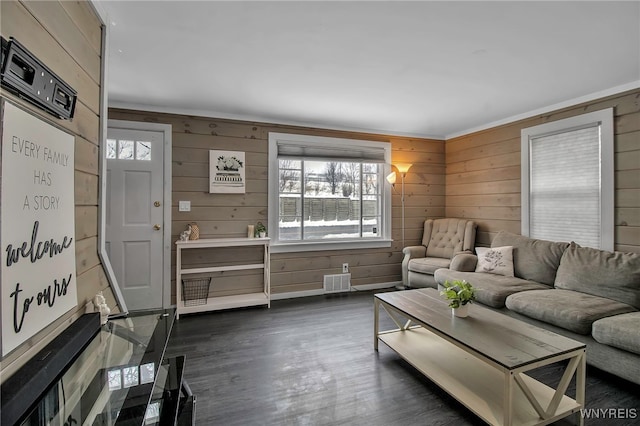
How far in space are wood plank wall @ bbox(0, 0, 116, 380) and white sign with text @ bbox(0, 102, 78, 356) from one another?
0.06 metres

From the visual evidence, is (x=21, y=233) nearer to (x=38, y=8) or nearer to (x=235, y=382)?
(x=38, y=8)

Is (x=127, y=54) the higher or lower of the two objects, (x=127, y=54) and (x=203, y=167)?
the higher

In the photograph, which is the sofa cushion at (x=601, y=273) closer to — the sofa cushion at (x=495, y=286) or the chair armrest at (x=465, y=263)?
the sofa cushion at (x=495, y=286)

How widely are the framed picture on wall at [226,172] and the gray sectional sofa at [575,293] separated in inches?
106

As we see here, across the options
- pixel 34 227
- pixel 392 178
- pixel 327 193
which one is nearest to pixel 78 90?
pixel 34 227

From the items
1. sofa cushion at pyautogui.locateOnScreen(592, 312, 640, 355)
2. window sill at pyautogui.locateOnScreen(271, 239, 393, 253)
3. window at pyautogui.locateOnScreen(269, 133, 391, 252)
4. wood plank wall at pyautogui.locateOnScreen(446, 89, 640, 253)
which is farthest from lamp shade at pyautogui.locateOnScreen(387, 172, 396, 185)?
sofa cushion at pyautogui.locateOnScreen(592, 312, 640, 355)

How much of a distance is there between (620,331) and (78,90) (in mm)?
3430

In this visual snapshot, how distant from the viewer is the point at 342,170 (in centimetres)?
445

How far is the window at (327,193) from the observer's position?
4.07m

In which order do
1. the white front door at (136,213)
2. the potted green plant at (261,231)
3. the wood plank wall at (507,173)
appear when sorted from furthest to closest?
1. the potted green plant at (261,231)
2. the white front door at (136,213)
3. the wood plank wall at (507,173)

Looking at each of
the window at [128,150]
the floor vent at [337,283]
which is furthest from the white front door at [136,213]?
the floor vent at [337,283]

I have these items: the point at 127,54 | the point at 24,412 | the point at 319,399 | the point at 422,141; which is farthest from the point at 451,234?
the point at 24,412

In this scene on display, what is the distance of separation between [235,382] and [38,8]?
222cm

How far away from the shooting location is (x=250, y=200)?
12.8ft
